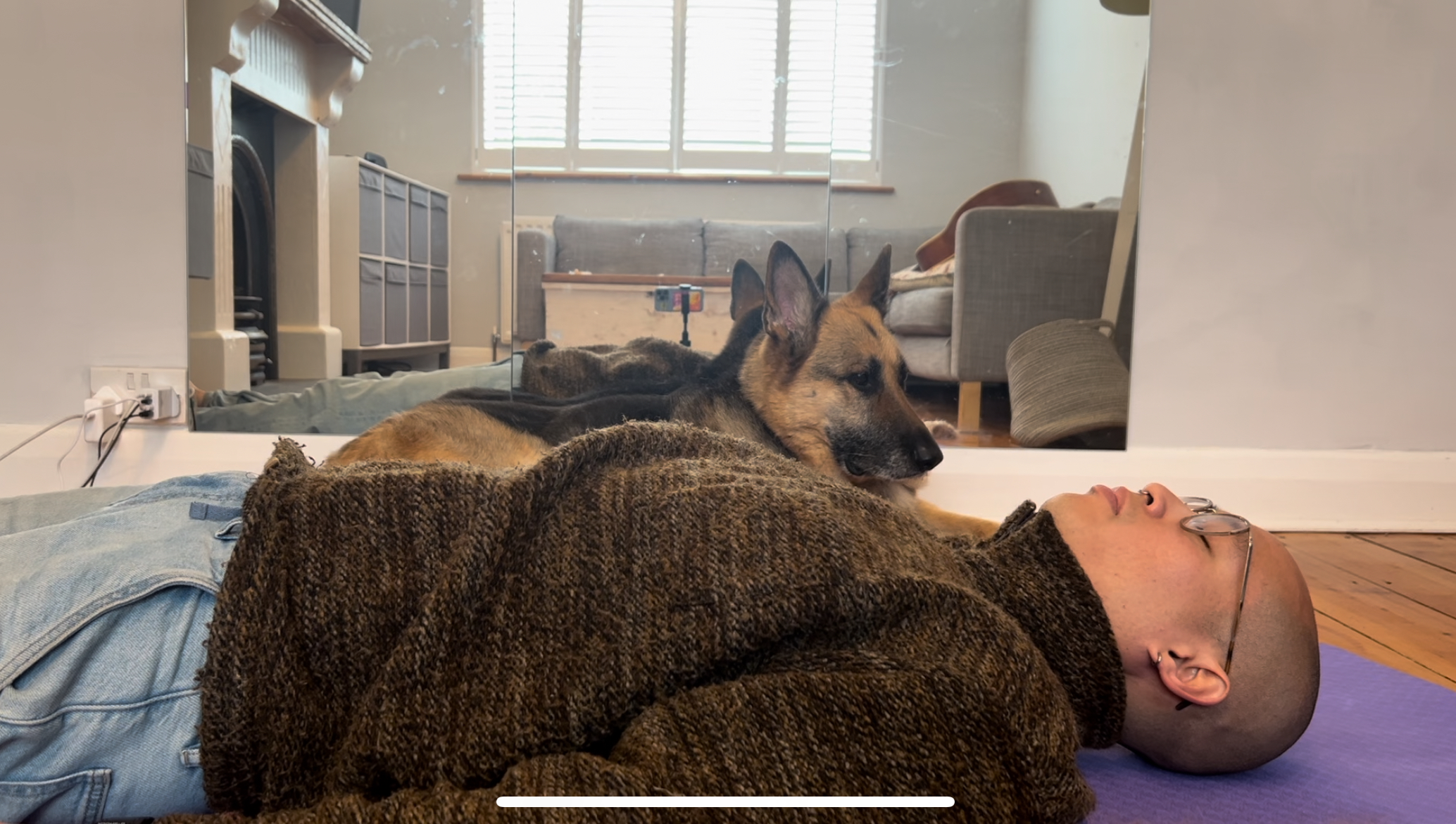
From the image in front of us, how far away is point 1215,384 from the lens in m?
2.44

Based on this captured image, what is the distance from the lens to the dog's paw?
2.34 meters

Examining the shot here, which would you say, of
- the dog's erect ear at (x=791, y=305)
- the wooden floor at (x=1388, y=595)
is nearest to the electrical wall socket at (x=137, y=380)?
the dog's erect ear at (x=791, y=305)

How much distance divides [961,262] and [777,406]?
595 millimetres

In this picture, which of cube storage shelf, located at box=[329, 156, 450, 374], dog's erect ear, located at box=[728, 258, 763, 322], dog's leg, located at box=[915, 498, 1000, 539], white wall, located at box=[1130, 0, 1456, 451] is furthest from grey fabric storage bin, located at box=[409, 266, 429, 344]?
white wall, located at box=[1130, 0, 1456, 451]

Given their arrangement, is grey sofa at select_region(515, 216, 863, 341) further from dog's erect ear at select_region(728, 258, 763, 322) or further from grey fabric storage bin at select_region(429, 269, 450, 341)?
grey fabric storage bin at select_region(429, 269, 450, 341)

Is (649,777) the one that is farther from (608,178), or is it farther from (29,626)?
(608,178)

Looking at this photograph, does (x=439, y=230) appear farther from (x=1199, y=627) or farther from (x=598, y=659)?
(x=1199, y=627)

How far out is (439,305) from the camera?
244cm

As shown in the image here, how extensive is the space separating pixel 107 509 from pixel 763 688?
2.24 feet

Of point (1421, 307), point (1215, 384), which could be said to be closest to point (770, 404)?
point (1215, 384)

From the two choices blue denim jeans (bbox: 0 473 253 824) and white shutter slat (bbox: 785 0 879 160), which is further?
white shutter slat (bbox: 785 0 879 160)

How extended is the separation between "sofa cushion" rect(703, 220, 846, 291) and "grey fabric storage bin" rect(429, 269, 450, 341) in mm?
649

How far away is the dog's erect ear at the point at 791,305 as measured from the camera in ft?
7.29

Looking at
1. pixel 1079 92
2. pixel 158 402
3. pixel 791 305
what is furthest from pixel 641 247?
pixel 158 402
